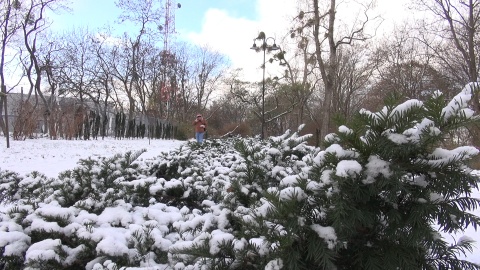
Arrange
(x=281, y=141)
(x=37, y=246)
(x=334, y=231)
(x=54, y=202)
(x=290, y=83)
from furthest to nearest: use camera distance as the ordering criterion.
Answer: (x=290, y=83)
(x=281, y=141)
(x=54, y=202)
(x=37, y=246)
(x=334, y=231)

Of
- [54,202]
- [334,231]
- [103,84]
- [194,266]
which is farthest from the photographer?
[103,84]

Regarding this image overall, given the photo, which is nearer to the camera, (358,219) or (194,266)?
(358,219)

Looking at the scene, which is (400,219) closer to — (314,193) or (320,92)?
(314,193)

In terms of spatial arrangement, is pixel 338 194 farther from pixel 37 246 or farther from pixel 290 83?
pixel 290 83

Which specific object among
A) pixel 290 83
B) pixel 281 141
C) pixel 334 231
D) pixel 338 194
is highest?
pixel 290 83

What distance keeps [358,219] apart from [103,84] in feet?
117

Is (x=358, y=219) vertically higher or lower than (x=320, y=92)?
lower

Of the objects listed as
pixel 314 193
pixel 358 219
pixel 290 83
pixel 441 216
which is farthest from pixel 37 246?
pixel 290 83

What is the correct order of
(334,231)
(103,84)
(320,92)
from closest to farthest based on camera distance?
(334,231) < (103,84) < (320,92)

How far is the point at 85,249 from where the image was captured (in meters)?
1.43

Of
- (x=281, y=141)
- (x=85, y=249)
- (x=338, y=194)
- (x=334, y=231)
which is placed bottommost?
(x=85, y=249)

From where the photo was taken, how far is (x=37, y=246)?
4.49ft

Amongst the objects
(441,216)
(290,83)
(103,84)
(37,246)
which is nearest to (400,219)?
(441,216)

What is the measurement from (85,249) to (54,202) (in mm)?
732
